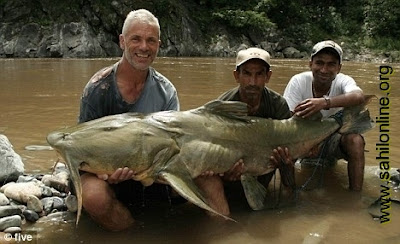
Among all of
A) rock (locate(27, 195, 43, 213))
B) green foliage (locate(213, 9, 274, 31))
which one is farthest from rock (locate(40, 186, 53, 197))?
green foliage (locate(213, 9, 274, 31))

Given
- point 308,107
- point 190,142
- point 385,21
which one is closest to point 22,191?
point 190,142

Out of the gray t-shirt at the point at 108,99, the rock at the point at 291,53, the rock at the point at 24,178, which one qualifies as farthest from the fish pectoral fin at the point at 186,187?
the rock at the point at 291,53

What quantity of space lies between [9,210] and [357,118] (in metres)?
2.72

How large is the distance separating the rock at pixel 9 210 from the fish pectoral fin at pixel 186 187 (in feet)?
3.54

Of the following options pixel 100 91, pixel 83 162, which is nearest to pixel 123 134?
pixel 83 162

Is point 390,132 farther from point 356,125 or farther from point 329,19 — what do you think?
point 329,19

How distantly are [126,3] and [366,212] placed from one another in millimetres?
25898

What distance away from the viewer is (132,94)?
11.1 feet

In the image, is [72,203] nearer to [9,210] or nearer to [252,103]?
[9,210]

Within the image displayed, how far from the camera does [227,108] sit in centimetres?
330

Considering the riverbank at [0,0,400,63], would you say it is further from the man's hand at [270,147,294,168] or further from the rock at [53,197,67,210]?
the man's hand at [270,147,294,168]

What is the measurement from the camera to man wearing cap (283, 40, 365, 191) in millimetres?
3647

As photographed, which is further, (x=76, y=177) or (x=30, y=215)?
(x=30, y=215)

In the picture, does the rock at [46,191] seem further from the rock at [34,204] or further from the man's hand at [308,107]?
the man's hand at [308,107]
